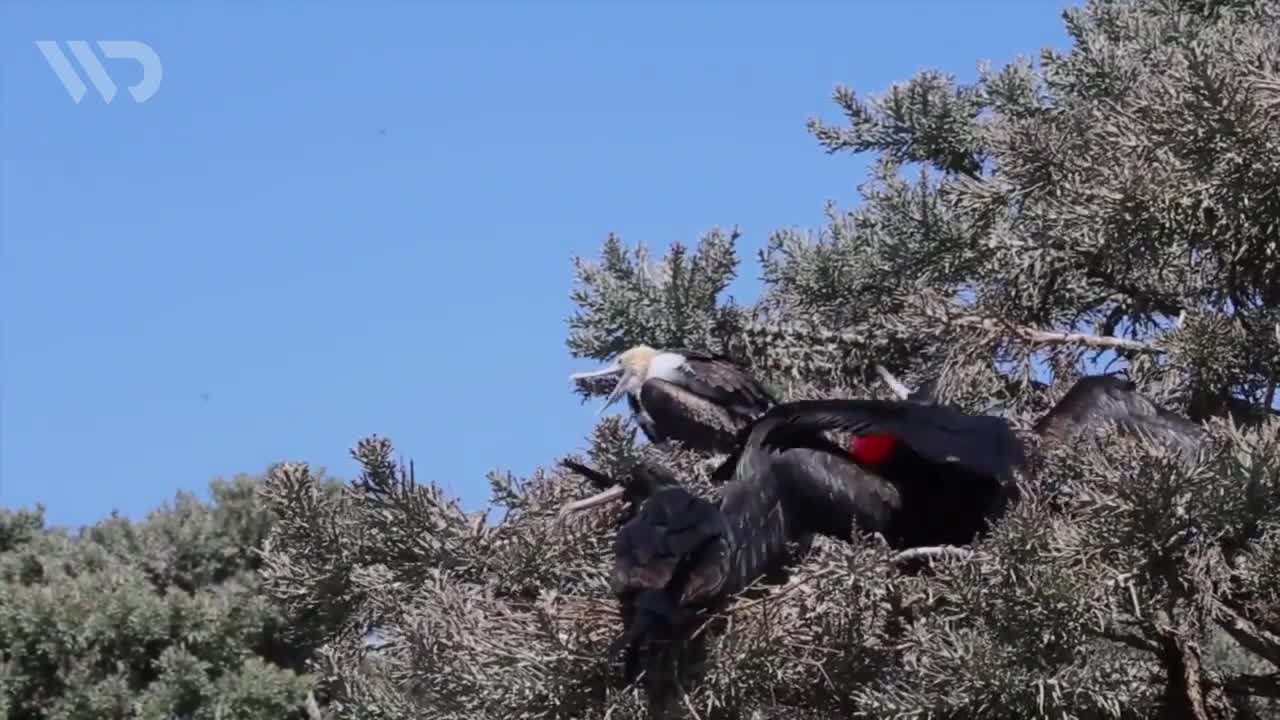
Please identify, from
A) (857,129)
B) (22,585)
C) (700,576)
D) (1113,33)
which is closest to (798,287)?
(857,129)

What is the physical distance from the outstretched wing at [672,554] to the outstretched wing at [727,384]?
2288 mm

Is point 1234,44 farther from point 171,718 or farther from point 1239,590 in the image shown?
point 171,718

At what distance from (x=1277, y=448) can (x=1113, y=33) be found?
3830 mm

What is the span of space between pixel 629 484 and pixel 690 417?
7.37 ft

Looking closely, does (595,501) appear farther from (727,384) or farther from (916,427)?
(727,384)

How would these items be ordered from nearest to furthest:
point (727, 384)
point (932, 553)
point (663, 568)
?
point (663, 568) → point (932, 553) → point (727, 384)

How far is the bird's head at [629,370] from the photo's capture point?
6602mm

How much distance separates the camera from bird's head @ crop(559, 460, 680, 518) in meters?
4.06

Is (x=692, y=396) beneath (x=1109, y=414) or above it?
above

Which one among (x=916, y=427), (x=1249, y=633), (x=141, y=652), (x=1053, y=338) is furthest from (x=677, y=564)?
(x=141, y=652)

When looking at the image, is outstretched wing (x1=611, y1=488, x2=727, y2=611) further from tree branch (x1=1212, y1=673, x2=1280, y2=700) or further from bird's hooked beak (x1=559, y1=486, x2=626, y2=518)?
tree branch (x1=1212, y1=673, x2=1280, y2=700)

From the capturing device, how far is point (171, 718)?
414 inches

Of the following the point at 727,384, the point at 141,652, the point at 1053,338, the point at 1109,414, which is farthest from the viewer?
the point at 141,652

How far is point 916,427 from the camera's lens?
13.7ft
